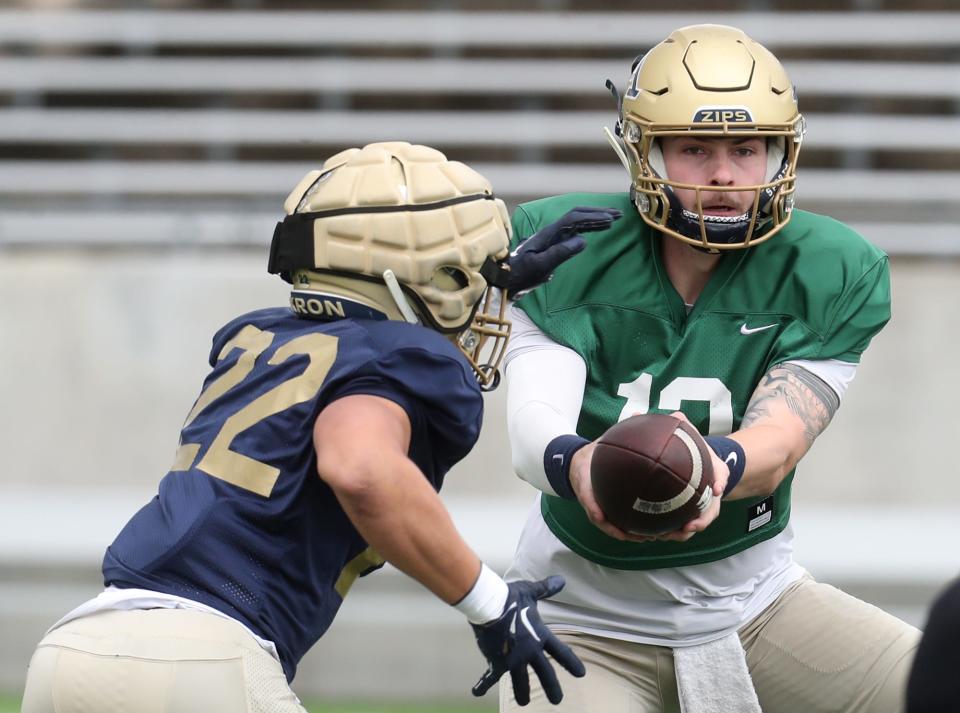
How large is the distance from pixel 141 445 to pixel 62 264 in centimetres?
91

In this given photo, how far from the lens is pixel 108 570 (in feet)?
8.63

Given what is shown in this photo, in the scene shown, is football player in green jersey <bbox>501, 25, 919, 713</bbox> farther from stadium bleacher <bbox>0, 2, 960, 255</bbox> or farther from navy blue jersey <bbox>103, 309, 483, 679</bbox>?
stadium bleacher <bbox>0, 2, 960, 255</bbox>

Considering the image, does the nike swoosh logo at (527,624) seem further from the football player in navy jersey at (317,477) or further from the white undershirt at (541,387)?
the white undershirt at (541,387)

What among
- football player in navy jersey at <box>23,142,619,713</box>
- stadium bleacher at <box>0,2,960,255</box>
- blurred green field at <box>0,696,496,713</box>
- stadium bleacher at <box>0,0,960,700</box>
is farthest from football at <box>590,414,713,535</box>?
stadium bleacher at <box>0,2,960,255</box>

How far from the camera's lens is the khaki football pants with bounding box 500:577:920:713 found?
10.0 feet

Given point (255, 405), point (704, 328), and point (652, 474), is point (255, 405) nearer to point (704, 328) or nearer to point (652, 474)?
point (652, 474)

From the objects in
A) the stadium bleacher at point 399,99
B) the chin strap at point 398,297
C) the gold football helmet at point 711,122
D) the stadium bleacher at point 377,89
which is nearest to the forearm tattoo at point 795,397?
the gold football helmet at point 711,122

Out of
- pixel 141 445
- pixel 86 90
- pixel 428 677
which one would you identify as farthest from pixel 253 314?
pixel 86 90

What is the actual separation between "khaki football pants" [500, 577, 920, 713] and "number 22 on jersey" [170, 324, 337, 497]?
32.8 inches

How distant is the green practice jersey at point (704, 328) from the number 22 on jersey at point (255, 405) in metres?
0.66

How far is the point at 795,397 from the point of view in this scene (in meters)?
3.04

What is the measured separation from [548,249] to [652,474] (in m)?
0.56

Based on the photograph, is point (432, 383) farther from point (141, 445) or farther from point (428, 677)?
point (141, 445)

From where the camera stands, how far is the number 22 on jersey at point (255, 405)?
101 inches
